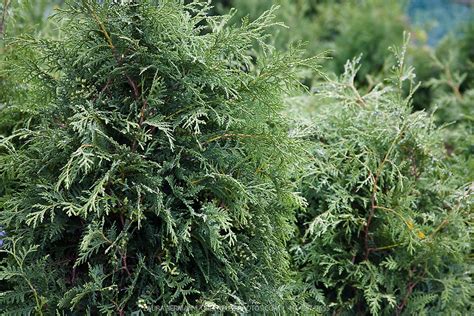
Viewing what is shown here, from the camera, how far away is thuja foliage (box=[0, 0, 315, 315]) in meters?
1.79

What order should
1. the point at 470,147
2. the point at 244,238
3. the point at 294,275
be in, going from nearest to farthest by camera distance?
1. the point at 244,238
2. the point at 294,275
3. the point at 470,147

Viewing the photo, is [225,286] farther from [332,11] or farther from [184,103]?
[332,11]

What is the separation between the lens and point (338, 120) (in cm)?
263

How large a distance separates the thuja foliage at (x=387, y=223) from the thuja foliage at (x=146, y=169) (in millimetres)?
416

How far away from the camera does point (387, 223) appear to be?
94.8 inches

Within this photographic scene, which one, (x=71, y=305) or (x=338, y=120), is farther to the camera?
(x=338, y=120)

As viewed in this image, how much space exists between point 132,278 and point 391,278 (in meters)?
1.10

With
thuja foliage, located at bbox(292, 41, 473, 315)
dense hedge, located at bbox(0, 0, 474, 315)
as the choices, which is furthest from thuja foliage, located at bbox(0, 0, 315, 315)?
thuja foliage, located at bbox(292, 41, 473, 315)

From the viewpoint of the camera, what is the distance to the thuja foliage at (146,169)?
5.88ft

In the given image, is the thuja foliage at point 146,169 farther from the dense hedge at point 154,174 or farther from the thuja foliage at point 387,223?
the thuja foliage at point 387,223

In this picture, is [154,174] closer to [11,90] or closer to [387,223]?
[11,90]

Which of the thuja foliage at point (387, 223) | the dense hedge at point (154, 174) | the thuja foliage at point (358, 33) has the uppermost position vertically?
the dense hedge at point (154, 174)

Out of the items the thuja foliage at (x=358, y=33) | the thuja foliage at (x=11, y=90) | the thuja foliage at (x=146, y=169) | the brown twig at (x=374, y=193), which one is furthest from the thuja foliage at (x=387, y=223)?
the thuja foliage at (x=358, y=33)

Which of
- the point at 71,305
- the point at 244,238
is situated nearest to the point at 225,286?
the point at 244,238
